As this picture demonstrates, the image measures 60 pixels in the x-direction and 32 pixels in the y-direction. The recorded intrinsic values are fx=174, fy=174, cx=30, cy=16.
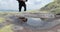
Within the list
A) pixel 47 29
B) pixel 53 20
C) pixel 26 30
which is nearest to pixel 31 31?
pixel 26 30

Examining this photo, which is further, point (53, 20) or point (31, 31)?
point (53, 20)

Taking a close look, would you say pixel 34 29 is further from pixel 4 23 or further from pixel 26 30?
pixel 4 23

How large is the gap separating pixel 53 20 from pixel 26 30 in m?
1.78

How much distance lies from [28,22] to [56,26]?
4.08ft

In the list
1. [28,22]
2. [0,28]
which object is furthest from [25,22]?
[0,28]

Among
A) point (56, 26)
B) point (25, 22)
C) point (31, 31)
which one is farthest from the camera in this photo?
point (25, 22)

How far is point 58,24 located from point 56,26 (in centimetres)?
26

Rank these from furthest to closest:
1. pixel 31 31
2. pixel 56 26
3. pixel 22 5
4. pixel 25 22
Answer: pixel 22 5
pixel 25 22
pixel 56 26
pixel 31 31

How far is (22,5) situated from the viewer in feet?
33.2

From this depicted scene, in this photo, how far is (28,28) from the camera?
586cm

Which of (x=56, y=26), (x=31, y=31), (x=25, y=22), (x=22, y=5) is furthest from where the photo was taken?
(x=22, y=5)

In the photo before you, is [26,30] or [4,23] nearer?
[26,30]

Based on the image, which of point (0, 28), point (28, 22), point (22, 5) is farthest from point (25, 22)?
point (22, 5)

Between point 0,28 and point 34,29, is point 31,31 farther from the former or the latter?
point 0,28
